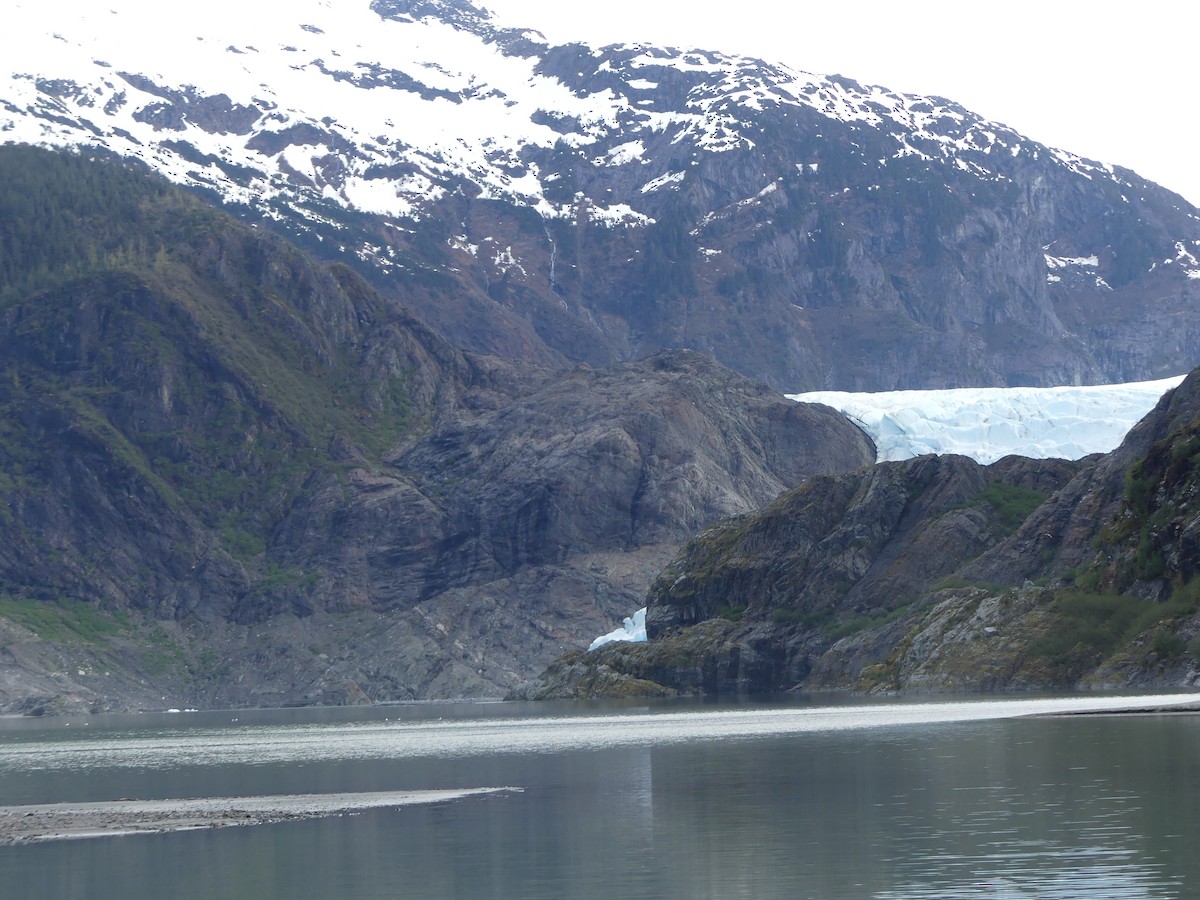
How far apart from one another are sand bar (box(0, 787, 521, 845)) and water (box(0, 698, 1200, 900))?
2.74 meters

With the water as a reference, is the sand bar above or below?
below

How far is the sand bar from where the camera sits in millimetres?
78125

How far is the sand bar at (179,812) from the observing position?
78.1 meters

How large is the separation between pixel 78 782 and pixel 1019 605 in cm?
10211

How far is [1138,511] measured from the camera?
168 metres

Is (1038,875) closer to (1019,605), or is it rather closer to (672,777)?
(672,777)

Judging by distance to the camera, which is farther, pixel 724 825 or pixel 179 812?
pixel 179 812

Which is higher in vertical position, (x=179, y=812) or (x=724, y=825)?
(x=724, y=825)

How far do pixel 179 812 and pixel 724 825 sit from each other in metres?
29.8

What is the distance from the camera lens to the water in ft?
A: 180

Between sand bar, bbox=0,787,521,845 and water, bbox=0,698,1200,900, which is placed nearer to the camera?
water, bbox=0,698,1200,900

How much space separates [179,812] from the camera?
278ft

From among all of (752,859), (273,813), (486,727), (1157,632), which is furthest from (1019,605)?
(752,859)

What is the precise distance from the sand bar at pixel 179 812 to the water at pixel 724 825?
2.74 metres
